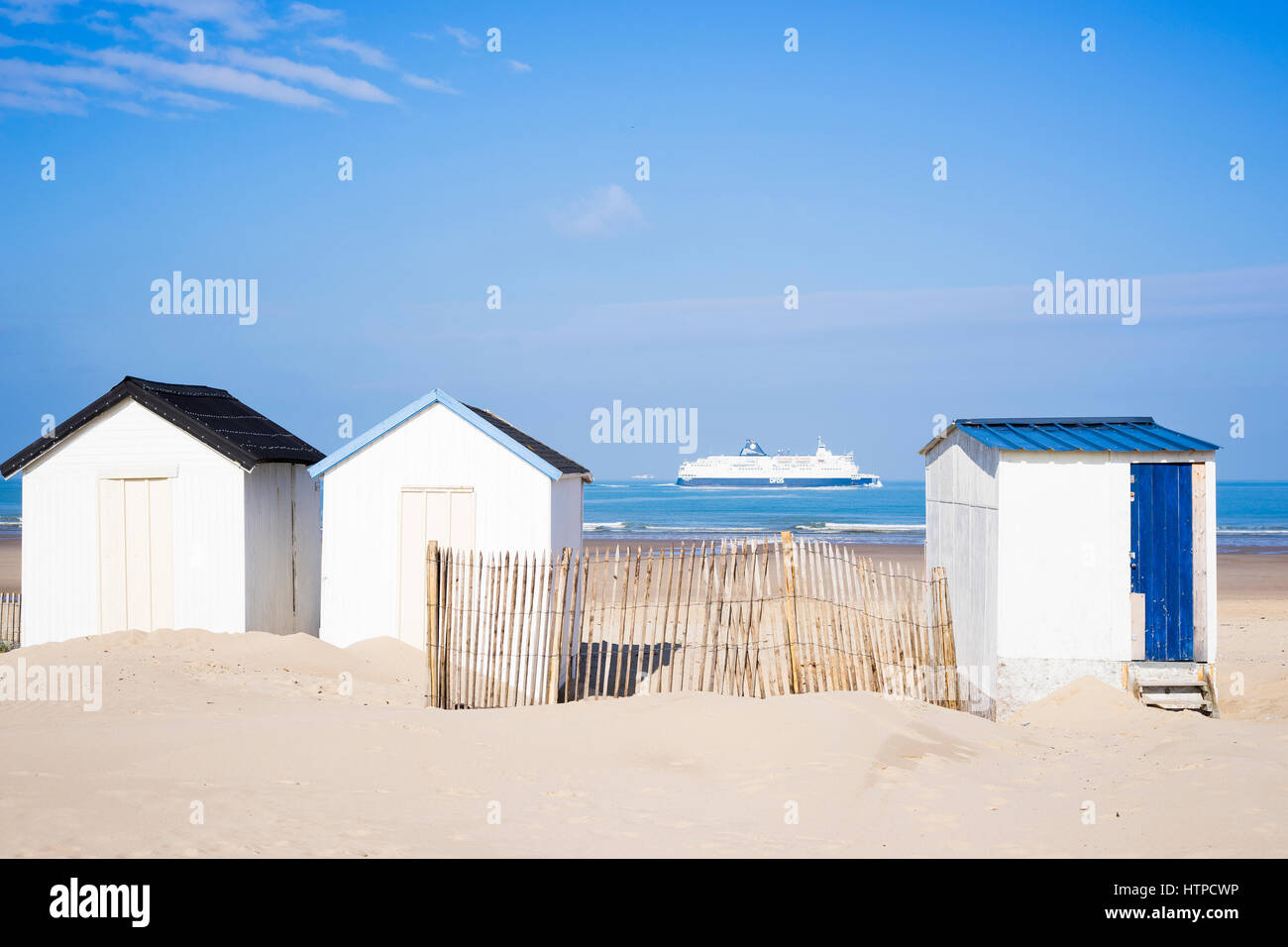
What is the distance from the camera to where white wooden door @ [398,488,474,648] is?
41.0ft

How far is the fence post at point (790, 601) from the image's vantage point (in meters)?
9.95

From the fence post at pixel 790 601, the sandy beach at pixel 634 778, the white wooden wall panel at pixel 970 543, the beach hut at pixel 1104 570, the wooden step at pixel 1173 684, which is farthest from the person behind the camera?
the white wooden wall panel at pixel 970 543

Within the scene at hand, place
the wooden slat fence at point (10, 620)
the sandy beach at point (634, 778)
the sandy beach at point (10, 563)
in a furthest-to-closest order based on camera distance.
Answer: the sandy beach at point (10, 563)
the wooden slat fence at point (10, 620)
the sandy beach at point (634, 778)

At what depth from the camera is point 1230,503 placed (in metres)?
82.8

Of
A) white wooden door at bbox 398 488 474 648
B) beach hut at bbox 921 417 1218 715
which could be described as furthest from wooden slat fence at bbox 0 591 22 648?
beach hut at bbox 921 417 1218 715

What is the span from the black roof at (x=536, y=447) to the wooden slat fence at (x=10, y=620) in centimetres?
756

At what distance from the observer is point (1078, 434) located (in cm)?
1102

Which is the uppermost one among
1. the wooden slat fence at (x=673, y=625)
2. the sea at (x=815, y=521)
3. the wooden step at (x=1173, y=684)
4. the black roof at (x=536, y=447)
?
the black roof at (x=536, y=447)

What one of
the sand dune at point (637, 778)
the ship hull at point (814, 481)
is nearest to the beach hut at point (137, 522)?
the sand dune at point (637, 778)

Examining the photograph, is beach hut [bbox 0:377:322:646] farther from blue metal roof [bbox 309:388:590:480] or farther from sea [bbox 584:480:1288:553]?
sea [bbox 584:480:1288:553]

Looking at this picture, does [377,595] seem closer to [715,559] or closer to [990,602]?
[715,559]

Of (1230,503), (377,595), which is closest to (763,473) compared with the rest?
(1230,503)

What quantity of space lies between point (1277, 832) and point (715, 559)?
5258mm

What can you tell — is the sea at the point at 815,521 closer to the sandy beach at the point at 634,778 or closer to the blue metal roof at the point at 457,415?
the blue metal roof at the point at 457,415
